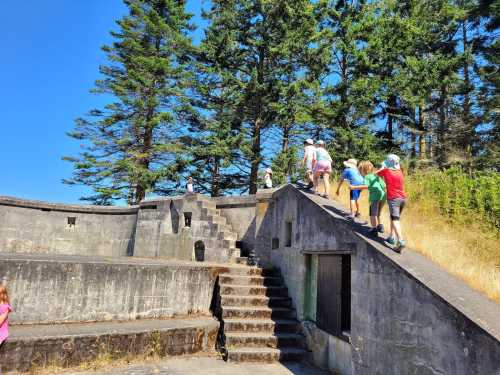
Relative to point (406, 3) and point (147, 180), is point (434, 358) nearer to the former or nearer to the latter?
point (147, 180)

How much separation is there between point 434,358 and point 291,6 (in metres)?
19.0

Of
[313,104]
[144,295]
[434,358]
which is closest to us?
[434,358]

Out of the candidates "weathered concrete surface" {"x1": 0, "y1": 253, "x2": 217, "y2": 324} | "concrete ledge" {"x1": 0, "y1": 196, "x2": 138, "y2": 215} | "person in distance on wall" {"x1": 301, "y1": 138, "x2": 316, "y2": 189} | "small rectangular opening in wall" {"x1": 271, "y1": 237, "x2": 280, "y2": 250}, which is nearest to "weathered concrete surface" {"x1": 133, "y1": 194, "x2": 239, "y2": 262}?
"concrete ledge" {"x1": 0, "y1": 196, "x2": 138, "y2": 215}

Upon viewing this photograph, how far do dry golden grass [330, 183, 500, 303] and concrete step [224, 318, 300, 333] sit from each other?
8.31 ft

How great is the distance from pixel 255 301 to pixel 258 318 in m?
0.39

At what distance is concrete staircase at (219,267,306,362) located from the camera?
6082mm

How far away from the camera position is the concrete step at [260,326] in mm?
6508

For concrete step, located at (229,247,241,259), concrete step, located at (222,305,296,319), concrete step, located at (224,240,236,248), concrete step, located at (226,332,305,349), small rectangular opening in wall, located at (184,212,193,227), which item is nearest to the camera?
concrete step, located at (226,332,305,349)

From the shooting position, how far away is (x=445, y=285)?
13.0 feet

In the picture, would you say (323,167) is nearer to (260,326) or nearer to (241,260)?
(260,326)

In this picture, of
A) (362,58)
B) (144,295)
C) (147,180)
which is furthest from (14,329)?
(362,58)

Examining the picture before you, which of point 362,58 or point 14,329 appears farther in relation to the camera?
point 362,58

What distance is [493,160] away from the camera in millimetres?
14250

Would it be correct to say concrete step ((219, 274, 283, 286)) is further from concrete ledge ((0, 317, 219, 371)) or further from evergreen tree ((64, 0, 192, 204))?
evergreen tree ((64, 0, 192, 204))
